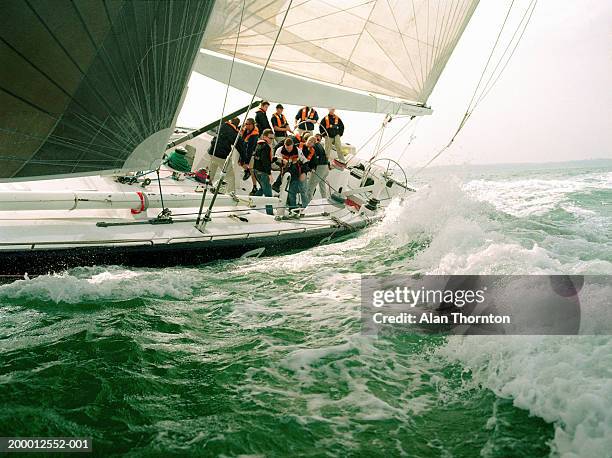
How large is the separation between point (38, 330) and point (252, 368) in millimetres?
2135

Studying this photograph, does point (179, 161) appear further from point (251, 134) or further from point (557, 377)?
point (557, 377)

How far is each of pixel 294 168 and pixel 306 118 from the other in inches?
104

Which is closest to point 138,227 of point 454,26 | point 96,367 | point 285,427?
point 96,367

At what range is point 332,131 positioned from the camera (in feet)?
39.1

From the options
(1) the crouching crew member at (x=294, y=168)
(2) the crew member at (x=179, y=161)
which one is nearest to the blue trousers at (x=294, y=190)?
(1) the crouching crew member at (x=294, y=168)

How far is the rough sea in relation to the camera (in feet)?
9.89

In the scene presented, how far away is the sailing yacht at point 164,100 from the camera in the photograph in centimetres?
369

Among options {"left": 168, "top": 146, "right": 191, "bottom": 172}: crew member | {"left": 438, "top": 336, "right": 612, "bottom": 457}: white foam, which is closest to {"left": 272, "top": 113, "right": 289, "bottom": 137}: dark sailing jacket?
{"left": 168, "top": 146, "right": 191, "bottom": 172}: crew member

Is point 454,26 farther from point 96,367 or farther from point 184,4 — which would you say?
point 96,367

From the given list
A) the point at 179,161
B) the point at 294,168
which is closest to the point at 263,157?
the point at 294,168

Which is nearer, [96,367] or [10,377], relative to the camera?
[10,377]

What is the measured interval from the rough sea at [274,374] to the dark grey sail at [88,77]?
162 cm

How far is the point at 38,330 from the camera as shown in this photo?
14.6 feet

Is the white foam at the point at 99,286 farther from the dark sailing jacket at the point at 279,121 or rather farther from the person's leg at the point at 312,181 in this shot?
the dark sailing jacket at the point at 279,121
